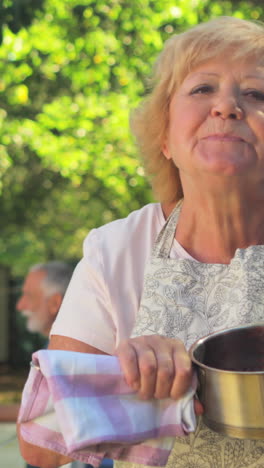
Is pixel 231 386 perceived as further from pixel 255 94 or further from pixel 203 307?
pixel 255 94

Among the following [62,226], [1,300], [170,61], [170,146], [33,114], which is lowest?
[1,300]

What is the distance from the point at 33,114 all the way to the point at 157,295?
9.37m

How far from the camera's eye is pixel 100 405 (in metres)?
1.15

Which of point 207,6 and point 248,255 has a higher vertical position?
point 207,6

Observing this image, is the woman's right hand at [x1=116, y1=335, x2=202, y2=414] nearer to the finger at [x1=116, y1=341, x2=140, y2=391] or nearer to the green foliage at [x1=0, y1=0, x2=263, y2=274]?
the finger at [x1=116, y1=341, x2=140, y2=391]

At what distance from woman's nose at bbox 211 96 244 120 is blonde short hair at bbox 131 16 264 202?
130 millimetres

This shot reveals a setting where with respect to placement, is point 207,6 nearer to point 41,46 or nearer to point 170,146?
point 41,46

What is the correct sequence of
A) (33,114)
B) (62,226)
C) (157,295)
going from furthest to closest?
(62,226) < (33,114) < (157,295)

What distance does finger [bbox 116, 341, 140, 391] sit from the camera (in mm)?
1167

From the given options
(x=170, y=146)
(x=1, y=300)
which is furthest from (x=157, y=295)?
(x=1, y=300)

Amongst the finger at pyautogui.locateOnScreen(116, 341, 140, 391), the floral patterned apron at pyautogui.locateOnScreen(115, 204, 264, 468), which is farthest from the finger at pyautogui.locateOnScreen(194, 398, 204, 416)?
the floral patterned apron at pyautogui.locateOnScreen(115, 204, 264, 468)

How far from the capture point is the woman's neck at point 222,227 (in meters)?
1.63

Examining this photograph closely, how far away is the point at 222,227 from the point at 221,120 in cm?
27

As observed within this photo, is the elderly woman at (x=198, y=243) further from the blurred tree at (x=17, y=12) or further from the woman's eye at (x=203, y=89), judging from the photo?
the blurred tree at (x=17, y=12)
